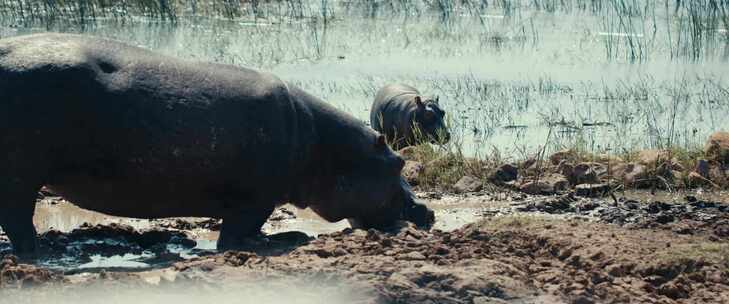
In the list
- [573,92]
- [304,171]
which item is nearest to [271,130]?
[304,171]

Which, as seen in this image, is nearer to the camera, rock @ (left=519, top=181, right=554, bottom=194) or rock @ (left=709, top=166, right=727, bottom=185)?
rock @ (left=519, top=181, right=554, bottom=194)

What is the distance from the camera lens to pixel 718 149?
12.0 meters

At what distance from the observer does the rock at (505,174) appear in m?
11.5

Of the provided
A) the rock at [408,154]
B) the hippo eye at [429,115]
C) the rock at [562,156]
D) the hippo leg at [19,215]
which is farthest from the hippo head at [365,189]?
the hippo eye at [429,115]

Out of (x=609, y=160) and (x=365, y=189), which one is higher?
(x=365, y=189)

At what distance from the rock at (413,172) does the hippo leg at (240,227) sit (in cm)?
259

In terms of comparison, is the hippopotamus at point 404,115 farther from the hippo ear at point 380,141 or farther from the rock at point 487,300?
the rock at point 487,300

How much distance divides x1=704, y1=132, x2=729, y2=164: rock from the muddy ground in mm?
1271

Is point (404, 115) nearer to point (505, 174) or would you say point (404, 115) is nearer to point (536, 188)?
point (505, 174)

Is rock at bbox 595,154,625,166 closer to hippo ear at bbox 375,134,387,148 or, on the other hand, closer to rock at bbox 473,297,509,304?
hippo ear at bbox 375,134,387,148

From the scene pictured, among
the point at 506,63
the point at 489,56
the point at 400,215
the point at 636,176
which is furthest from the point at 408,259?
the point at 489,56

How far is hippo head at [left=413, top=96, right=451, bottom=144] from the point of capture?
14.8m

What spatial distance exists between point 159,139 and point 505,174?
12.6 feet

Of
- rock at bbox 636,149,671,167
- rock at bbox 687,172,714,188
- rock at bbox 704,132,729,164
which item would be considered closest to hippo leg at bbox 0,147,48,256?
rock at bbox 636,149,671,167
